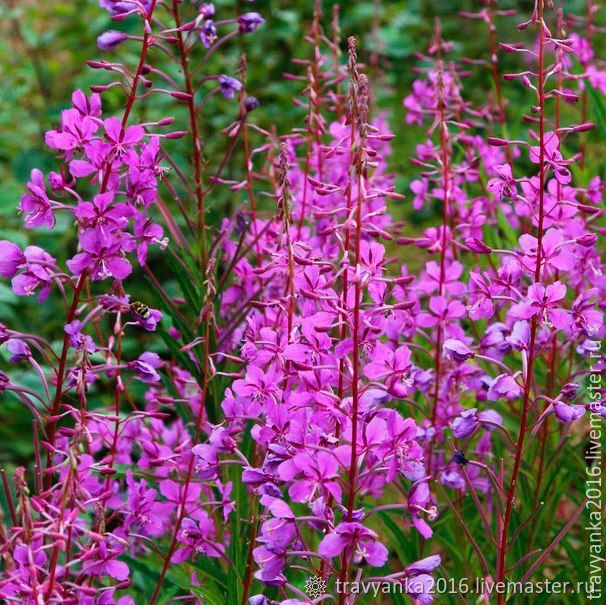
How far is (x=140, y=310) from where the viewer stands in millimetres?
1674

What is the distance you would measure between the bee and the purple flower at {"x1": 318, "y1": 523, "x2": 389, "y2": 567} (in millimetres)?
580

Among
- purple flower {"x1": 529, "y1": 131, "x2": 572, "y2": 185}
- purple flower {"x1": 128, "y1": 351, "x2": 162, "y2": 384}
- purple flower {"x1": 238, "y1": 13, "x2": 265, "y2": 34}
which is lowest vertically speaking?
purple flower {"x1": 128, "y1": 351, "x2": 162, "y2": 384}

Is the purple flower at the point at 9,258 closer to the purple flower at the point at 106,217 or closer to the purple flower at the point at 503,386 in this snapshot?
the purple flower at the point at 106,217

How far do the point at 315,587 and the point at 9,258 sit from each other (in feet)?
2.79

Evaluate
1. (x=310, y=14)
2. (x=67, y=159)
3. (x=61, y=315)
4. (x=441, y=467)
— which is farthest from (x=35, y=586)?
(x=310, y=14)

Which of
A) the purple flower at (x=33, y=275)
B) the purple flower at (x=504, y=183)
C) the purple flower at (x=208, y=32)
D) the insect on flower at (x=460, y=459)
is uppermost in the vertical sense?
the purple flower at (x=208, y=32)

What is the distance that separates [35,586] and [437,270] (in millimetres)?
1258

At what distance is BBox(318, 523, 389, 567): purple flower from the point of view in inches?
53.2

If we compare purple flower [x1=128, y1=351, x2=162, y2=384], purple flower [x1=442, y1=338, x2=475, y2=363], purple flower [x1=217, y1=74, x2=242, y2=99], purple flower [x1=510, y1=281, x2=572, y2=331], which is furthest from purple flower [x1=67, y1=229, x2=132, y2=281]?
purple flower [x1=510, y1=281, x2=572, y2=331]

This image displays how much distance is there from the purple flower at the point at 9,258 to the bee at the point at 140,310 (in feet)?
0.73

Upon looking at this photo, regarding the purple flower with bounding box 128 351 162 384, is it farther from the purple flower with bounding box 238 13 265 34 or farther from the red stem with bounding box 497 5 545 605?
the purple flower with bounding box 238 13 265 34

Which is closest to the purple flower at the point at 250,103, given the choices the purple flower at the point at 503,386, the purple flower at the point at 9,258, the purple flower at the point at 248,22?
the purple flower at the point at 248,22

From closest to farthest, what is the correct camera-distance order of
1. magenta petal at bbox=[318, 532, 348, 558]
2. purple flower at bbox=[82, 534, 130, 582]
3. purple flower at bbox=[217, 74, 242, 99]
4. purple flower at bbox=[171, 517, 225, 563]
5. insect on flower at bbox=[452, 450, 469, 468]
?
magenta petal at bbox=[318, 532, 348, 558]
purple flower at bbox=[82, 534, 130, 582]
insect on flower at bbox=[452, 450, 469, 468]
purple flower at bbox=[171, 517, 225, 563]
purple flower at bbox=[217, 74, 242, 99]

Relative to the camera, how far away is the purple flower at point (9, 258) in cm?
163
